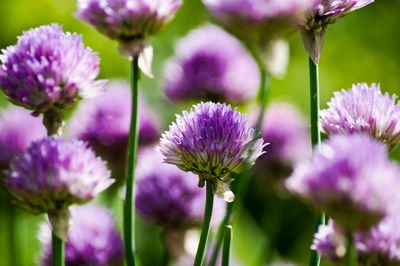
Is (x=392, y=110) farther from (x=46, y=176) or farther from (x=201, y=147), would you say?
(x=46, y=176)

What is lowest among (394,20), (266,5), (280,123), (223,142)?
(223,142)

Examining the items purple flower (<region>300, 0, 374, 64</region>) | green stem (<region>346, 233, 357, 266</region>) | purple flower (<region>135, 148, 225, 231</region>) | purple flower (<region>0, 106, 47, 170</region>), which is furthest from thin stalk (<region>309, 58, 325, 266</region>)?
purple flower (<region>0, 106, 47, 170</region>)

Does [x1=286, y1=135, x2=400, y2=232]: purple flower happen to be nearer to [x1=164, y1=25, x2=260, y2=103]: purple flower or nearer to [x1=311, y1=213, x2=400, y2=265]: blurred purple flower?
[x1=311, y1=213, x2=400, y2=265]: blurred purple flower

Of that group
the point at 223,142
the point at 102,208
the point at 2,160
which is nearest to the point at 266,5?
the point at 223,142

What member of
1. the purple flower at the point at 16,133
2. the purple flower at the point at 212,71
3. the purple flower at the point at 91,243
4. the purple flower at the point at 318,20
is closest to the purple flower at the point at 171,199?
the purple flower at the point at 91,243

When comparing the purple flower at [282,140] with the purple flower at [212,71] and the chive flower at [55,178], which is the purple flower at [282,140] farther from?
the chive flower at [55,178]

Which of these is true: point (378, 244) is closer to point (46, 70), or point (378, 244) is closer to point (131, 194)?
point (131, 194)
